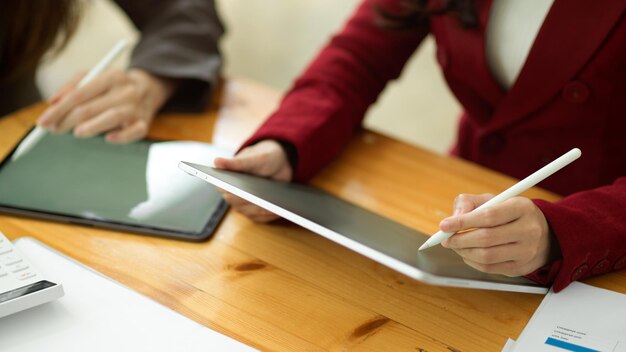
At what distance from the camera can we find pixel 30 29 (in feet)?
3.45

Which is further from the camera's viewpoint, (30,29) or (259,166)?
(30,29)

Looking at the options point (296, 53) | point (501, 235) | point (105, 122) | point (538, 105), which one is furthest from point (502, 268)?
point (296, 53)

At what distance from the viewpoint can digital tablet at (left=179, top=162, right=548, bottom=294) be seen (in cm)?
53

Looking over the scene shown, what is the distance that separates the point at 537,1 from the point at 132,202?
21.4 inches

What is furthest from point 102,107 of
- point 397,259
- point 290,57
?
point 290,57

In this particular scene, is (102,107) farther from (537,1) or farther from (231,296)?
(537,1)

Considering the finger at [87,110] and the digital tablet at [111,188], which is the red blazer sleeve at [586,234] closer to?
the digital tablet at [111,188]

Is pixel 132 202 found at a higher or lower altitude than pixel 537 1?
lower

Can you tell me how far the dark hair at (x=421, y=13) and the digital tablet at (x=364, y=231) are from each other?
30 cm

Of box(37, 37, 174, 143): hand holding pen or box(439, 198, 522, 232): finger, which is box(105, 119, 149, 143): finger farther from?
box(439, 198, 522, 232): finger

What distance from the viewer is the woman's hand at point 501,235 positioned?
0.59 metres

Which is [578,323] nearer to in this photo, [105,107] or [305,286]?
[305,286]

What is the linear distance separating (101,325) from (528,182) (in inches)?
15.2

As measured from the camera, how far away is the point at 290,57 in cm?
193
